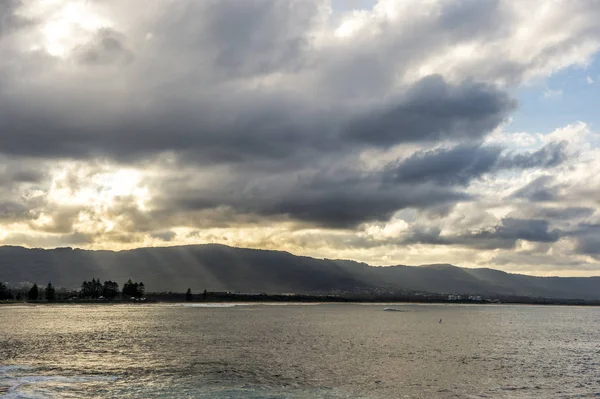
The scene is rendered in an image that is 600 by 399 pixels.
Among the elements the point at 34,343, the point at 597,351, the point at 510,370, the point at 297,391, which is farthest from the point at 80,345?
the point at 597,351

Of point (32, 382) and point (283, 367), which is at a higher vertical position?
point (32, 382)

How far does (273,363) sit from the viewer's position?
97938 mm

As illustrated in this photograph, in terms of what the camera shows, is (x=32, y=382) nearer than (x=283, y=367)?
Yes

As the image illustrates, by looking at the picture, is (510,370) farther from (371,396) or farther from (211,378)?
(211,378)

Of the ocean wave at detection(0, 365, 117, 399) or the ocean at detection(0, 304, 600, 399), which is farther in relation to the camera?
the ocean at detection(0, 304, 600, 399)

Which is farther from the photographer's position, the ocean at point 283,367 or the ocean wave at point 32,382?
the ocean at point 283,367

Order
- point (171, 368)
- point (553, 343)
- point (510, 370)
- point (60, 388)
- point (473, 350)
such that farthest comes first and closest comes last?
1. point (553, 343)
2. point (473, 350)
3. point (510, 370)
4. point (171, 368)
5. point (60, 388)

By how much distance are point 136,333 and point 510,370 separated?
106m

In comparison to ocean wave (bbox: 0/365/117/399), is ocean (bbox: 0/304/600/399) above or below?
below

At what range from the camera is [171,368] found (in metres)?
88.2

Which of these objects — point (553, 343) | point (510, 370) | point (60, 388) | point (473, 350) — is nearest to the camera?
point (60, 388)

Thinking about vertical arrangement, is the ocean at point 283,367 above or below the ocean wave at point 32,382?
below

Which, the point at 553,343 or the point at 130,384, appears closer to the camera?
the point at 130,384

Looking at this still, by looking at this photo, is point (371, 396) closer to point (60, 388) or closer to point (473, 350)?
point (60, 388)
